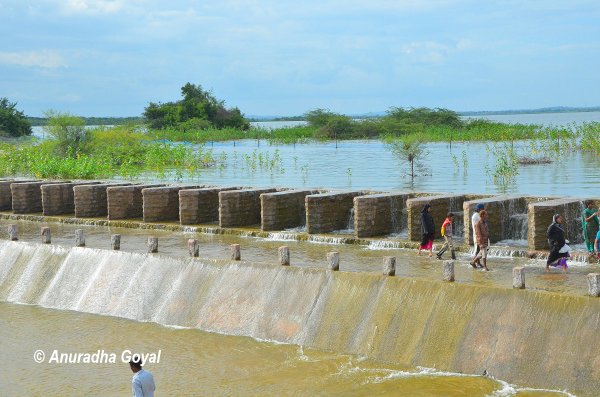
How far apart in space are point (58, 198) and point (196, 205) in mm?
7504

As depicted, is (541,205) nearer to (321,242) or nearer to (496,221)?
(496,221)

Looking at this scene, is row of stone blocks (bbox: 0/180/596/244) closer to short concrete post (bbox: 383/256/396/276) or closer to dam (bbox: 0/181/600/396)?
dam (bbox: 0/181/600/396)

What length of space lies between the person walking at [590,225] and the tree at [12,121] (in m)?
65.8

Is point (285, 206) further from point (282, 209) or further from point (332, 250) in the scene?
point (332, 250)

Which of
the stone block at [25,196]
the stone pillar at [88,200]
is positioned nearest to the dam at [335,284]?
the stone pillar at [88,200]

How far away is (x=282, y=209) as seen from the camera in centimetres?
2527

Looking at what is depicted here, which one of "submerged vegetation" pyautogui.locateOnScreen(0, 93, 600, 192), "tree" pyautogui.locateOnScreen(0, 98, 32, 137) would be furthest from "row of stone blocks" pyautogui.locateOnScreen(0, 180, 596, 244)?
"tree" pyautogui.locateOnScreen(0, 98, 32, 137)

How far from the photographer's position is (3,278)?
22.7 meters

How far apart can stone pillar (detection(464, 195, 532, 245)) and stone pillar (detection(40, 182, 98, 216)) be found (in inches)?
626

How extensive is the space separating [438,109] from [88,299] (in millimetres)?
60825

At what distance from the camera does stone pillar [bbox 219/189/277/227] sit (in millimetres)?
26047

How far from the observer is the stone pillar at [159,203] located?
2839 centimetres

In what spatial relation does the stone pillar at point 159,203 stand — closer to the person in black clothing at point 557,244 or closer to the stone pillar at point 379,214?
the stone pillar at point 379,214

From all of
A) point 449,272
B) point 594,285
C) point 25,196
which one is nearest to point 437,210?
point 449,272
